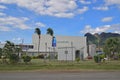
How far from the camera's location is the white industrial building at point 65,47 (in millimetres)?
69750

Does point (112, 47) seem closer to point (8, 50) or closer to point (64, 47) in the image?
point (64, 47)

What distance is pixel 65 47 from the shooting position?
70562 mm

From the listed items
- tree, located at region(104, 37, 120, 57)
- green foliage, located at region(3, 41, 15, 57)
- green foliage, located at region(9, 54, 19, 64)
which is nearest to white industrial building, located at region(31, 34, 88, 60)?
tree, located at region(104, 37, 120, 57)

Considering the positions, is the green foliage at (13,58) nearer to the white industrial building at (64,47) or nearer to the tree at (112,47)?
the white industrial building at (64,47)

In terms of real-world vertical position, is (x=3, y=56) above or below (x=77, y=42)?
below

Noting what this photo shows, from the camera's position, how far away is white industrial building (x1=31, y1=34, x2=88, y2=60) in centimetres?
6975

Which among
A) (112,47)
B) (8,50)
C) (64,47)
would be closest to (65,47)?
(64,47)

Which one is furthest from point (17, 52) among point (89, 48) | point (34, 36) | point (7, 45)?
point (34, 36)

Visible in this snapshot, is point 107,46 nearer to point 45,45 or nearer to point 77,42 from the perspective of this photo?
point 77,42

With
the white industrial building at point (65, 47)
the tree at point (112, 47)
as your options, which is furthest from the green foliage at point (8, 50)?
the tree at point (112, 47)

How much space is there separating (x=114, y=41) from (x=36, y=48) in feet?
182

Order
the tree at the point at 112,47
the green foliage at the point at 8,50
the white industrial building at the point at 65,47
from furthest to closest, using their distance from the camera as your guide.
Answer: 1. the tree at the point at 112,47
2. the white industrial building at the point at 65,47
3. the green foliage at the point at 8,50

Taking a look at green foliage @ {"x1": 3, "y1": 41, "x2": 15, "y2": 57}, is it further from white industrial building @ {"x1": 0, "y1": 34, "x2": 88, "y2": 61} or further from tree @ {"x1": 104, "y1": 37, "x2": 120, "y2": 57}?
tree @ {"x1": 104, "y1": 37, "x2": 120, "y2": 57}

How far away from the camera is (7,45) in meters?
46.8
